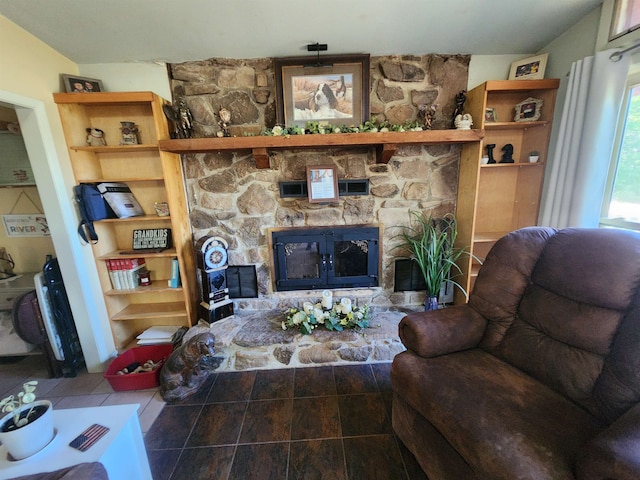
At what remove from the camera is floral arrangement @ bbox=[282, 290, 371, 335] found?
204cm

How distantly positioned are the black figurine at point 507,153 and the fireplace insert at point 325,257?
1.20m

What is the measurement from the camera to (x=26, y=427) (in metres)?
0.85

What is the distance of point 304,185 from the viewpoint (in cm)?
219

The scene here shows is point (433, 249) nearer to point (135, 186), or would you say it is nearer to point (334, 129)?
point (334, 129)

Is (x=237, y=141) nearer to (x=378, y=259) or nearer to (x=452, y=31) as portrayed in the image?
(x=378, y=259)

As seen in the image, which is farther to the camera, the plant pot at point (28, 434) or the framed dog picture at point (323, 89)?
the framed dog picture at point (323, 89)

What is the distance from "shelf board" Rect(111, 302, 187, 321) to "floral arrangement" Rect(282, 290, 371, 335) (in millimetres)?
954

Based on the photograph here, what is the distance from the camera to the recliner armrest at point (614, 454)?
25.0 inches

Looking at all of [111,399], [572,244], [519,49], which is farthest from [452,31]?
[111,399]

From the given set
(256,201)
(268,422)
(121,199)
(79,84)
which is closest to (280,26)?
(256,201)

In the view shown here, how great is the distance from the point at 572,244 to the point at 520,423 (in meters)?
0.86

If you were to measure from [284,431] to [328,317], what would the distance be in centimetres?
83

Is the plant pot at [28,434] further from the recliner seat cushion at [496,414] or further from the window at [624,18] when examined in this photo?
the window at [624,18]

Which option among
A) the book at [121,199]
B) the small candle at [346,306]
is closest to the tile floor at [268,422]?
the small candle at [346,306]
